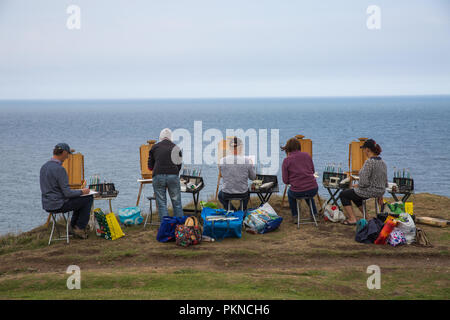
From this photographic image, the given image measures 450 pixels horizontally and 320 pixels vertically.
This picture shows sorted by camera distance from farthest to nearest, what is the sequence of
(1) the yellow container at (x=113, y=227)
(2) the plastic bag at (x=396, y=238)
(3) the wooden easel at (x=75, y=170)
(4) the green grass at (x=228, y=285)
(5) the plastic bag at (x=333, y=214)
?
(3) the wooden easel at (x=75, y=170) → (5) the plastic bag at (x=333, y=214) → (1) the yellow container at (x=113, y=227) → (2) the plastic bag at (x=396, y=238) → (4) the green grass at (x=228, y=285)

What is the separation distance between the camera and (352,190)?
741 centimetres

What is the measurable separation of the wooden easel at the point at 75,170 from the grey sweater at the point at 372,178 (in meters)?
4.70

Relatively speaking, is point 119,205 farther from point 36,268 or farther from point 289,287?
point 289,287

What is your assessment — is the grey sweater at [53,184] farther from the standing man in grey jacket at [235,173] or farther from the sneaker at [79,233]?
the standing man in grey jacket at [235,173]

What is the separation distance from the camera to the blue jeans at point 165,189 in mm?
7375

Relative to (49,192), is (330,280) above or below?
below

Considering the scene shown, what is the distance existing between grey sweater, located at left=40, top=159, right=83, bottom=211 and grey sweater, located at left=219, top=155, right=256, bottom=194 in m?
2.47

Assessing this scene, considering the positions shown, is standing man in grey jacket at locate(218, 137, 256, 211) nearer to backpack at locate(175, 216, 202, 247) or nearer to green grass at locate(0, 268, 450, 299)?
backpack at locate(175, 216, 202, 247)

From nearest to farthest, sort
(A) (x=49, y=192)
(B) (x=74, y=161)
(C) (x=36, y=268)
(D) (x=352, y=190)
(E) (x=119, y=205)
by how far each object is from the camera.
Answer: (C) (x=36, y=268) < (A) (x=49, y=192) < (D) (x=352, y=190) < (B) (x=74, y=161) < (E) (x=119, y=205)

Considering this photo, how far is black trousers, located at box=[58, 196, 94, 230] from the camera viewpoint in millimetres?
6953

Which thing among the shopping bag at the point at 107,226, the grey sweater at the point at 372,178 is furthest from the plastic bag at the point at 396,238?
the shopping bag at the point at 107,226

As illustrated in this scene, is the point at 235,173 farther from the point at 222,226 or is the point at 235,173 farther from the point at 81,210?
the point at 81,210

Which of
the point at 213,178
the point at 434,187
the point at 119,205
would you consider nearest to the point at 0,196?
the point at 119,205
